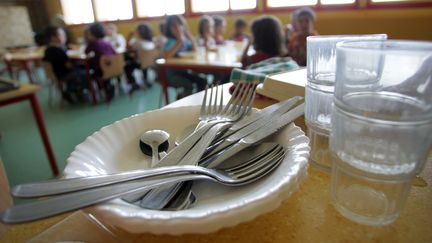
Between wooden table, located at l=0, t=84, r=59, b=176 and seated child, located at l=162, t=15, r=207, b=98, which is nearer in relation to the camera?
wooden table, located at l=0, t=84, r=59, b=176

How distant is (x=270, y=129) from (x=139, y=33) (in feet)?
12.9

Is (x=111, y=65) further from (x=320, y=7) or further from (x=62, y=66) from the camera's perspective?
(x=320, y=7)

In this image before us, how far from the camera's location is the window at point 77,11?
7.55 metres

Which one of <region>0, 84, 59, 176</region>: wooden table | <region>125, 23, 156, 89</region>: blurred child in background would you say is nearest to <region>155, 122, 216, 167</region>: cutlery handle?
<region>0, 84, 59, 176</region>: wooden table

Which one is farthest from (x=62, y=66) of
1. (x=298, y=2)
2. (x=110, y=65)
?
(x=298, y=2)

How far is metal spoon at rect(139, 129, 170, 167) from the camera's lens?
432 mm

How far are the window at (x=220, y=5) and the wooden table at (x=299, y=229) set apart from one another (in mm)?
5240

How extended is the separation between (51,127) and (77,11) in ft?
20.9

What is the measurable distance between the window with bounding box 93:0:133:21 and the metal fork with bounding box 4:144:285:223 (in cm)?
720

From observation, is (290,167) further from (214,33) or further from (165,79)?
(214,33)

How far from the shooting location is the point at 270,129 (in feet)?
1.32

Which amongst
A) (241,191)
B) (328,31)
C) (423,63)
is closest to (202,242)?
(241,191)

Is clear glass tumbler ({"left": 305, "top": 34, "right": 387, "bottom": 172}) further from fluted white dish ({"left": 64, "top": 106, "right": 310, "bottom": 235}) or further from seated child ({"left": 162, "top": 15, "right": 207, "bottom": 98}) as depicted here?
seated child ({"left": 162, "top": 15, "right": 207, "bottom": 98})

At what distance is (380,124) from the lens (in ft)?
0.93
